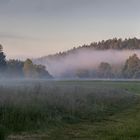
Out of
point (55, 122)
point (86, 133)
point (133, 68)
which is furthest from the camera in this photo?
point (133, 68)

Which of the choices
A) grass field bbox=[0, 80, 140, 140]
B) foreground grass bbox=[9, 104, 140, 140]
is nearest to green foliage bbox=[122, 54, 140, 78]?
grass field bbox=[0, 80, 140, 140]

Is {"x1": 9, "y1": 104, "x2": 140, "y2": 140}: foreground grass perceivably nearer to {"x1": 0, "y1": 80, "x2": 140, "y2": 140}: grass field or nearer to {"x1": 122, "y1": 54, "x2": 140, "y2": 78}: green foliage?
{"x1": 0, "y1": 80, "x2": 140, "y2": 140}: grass field

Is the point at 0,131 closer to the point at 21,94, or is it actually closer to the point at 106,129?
the point at 106,129

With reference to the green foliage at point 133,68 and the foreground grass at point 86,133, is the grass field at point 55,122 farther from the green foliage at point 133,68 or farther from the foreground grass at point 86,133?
the green foliage at point 133,68

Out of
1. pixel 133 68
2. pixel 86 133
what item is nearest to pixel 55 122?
pixel 86 133

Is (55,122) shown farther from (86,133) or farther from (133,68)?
(133,68)

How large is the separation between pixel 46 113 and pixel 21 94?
448cm

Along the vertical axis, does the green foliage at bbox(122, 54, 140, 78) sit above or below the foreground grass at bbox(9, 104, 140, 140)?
above

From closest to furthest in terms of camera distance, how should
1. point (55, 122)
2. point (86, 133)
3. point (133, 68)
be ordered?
point (86, 133) → point (55, 122) → point (133, 68)

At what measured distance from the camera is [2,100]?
68.7 ft

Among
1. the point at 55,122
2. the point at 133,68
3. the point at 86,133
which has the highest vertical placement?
the point at 133,68

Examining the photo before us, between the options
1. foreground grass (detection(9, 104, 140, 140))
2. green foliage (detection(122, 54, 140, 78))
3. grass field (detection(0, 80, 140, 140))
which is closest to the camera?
foreground grass (detection(9, 104, 140, 140))

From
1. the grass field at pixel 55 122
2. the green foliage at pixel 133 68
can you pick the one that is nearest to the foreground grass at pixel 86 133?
the grass field at pixel 55 122

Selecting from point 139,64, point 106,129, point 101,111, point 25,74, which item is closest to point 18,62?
point 25,74
